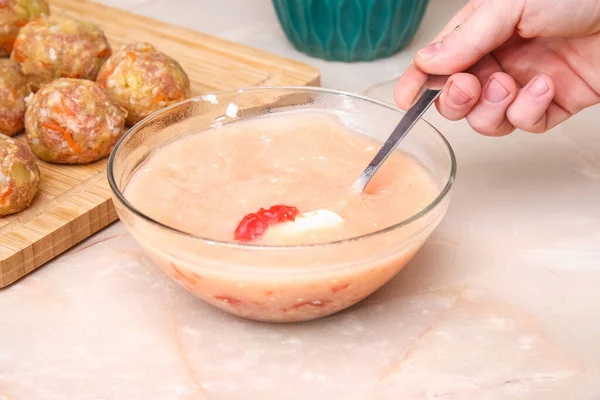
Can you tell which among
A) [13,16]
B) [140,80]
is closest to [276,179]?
[140,80]

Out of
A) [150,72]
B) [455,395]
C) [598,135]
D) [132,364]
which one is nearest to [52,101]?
[150,72]

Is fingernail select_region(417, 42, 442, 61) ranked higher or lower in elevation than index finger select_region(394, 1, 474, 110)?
higher

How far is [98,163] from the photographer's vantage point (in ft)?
5.50

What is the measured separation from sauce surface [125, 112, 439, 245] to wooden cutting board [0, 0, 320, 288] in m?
0.19

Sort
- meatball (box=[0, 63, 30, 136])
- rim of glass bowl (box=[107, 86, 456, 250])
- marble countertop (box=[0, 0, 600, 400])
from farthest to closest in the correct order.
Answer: meatball (box=[0, 63, 30, 136])
marble countertop (box=[0, 0, 600, 400])
rim of glass bowl (box=[107, 86, 456, 250])

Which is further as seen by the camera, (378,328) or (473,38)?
(473,38)

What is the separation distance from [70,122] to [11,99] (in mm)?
191

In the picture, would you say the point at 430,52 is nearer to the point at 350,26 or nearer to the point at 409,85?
the point at 409,85

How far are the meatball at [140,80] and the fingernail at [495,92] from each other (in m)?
0.63

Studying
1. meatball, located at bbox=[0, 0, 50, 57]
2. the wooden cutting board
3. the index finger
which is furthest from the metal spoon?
meatball, located at bbox=[0, 0, 50, 57]

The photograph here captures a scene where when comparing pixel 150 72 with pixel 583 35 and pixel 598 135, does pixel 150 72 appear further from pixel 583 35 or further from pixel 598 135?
pixel 598 135

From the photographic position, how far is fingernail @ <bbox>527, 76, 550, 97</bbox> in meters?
1.41

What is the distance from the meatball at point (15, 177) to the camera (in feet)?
4.77

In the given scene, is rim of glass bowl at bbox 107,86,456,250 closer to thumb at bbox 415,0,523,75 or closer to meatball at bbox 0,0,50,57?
thumb at bbox 415,0,523,75
